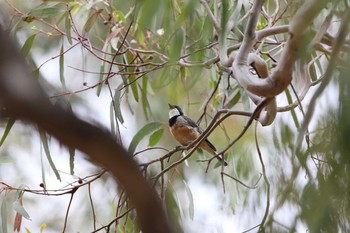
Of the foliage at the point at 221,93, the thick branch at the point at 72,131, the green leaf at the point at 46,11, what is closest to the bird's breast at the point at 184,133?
the foliage at the point at 221,93

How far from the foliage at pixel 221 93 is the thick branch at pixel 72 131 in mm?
22

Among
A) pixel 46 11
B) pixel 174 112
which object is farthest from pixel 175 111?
pixel 46 11

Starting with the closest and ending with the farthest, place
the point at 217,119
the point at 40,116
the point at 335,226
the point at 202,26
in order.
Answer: the point at 40,116 → the point at 335,226 → the point at 217,119 → the point at 202,26

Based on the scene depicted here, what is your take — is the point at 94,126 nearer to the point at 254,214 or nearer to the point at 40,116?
the point at 40,116

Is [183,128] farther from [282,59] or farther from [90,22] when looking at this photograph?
[282,59]

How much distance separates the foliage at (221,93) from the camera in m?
1.13

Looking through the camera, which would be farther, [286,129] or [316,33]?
[286,129]

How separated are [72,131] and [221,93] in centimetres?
187

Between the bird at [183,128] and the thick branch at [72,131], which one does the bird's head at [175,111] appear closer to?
the bird at [183,128]

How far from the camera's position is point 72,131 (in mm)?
513

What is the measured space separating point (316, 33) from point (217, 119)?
50 centimetres

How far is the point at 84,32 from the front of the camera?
215 cm

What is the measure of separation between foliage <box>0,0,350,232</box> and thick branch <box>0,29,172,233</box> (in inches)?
0.9

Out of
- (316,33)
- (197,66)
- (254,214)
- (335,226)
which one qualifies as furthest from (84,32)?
(335,226)
